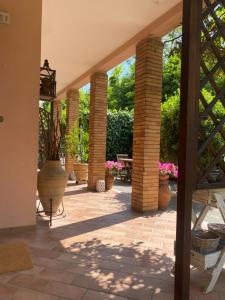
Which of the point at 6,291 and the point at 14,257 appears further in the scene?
the point at 14,257

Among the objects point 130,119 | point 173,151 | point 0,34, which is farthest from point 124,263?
point 130,119

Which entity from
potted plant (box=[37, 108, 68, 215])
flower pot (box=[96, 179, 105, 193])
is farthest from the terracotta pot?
potted plant (box=[37, 108, 68, 215])

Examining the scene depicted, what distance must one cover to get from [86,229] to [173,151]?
3.97 metres

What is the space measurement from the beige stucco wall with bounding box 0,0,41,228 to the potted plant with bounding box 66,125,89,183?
4.34 meters

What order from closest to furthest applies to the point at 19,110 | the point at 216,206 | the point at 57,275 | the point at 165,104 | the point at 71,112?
1. the point at 216,206
2. the point at 57,275
3. the point at 19,110
4. the point at 165,104
5. the point at 71,112

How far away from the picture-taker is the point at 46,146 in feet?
15.3

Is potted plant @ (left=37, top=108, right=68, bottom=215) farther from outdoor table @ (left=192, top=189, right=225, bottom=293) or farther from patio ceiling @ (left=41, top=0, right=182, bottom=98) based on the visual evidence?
outdoor table @ (left=192, top=189, right=225, bottom=293)

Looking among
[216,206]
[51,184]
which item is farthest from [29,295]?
[51,184]

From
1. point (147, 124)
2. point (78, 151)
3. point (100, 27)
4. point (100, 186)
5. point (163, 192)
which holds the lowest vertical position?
point (100, 186)

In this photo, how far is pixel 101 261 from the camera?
2.96m

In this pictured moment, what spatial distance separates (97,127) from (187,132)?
5.27m

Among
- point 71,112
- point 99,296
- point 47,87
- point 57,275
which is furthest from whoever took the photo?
point 71,112

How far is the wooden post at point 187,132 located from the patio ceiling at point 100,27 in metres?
2.51

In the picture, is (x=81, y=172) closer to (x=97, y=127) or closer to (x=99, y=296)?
(x=97, y=127)
